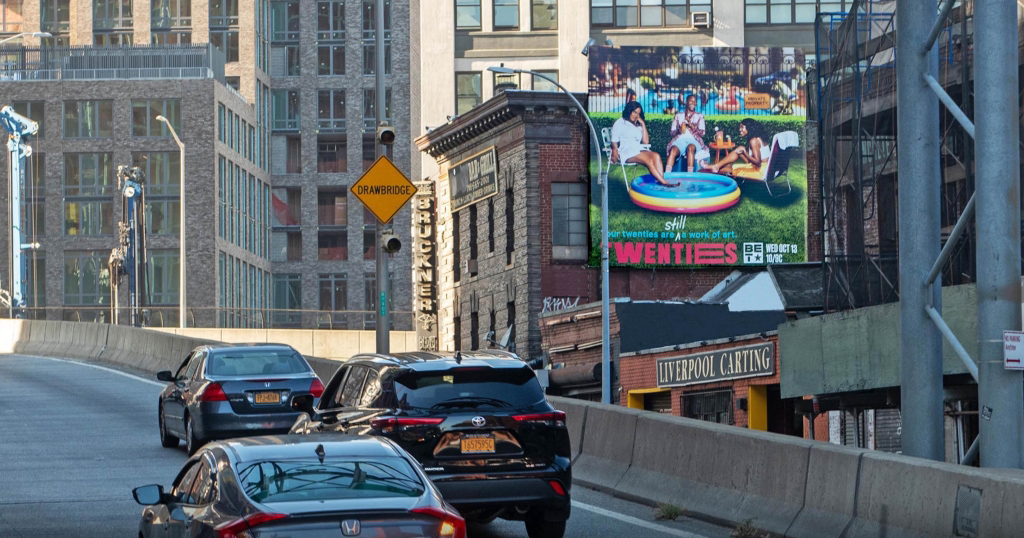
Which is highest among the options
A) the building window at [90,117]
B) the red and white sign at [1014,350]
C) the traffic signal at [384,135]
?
the building window at [90,117]

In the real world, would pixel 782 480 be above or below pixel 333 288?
below

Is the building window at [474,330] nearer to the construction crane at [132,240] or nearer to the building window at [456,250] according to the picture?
the building window at [456,250]

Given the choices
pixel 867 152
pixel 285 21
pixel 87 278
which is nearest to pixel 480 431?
pixel 867 152

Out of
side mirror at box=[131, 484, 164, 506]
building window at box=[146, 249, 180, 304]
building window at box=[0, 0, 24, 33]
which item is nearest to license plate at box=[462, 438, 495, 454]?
side mirror at box=[131, 484, 164, 506]

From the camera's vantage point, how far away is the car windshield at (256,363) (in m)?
21.3

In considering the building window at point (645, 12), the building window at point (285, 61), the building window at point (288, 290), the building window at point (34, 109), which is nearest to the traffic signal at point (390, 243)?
the building window at point (645, 12)

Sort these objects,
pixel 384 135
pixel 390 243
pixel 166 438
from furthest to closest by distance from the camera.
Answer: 1. pixel 384 135
2. pixel 390 243
3. pixel 166 438

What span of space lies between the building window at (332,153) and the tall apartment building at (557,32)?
4495cm

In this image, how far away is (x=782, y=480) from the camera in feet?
43.6

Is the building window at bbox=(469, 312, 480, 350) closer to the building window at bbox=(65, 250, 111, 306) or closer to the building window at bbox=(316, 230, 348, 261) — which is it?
the building window at bbox=(65, 250, 111, 306)

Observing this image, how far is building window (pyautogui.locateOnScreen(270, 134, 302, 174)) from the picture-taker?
11100 cm

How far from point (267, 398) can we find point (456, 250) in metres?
40.9

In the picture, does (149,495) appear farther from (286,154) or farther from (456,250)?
(286,154)

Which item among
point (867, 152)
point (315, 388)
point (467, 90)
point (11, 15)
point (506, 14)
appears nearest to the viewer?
point (315, 388)
